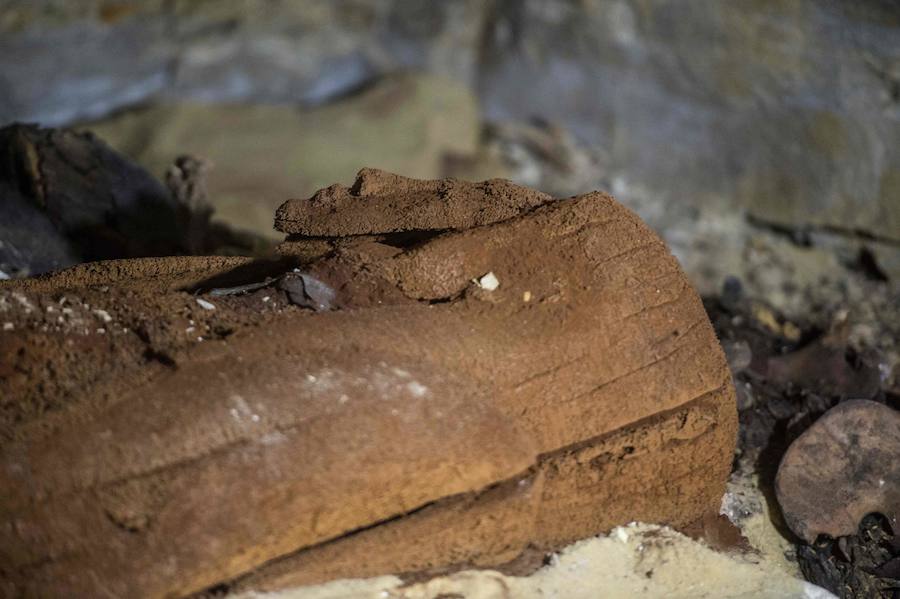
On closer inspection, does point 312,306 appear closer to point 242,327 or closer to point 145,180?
point 242,327

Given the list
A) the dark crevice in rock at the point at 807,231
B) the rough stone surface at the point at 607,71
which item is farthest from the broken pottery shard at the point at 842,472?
the dark crevice in rock at the point at 807,231

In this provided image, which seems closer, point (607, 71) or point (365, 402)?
point (365, 402)

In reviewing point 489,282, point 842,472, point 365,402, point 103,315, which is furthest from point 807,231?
point 103,315

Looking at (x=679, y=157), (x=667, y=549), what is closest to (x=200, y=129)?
(x=679, y=157)

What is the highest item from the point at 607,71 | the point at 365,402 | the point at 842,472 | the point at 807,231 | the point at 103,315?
the point at 103,315

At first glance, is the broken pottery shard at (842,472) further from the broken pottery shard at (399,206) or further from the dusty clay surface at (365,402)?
the broken pottery shard at (399,206)

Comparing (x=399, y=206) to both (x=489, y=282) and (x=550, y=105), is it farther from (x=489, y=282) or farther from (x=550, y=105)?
(x=550, y=105)
